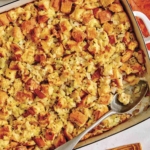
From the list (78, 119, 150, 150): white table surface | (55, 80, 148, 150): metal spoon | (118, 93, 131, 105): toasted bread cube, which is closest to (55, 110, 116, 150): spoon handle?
(55, 80, 148, 150): metal spoon

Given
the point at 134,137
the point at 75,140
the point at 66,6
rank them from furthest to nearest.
→ the point at 134,137
the point at 66,6
the point at 75,140

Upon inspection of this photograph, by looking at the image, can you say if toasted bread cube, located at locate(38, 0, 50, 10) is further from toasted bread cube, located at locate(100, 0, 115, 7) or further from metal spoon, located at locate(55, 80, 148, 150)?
metal spoon, located at locate(55, 80, 148, 150)

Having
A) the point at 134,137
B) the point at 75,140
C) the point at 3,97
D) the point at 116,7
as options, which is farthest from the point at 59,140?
the point at 116,7

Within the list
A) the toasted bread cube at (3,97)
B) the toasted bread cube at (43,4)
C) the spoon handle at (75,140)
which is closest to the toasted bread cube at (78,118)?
the spoon handle at (75,140)

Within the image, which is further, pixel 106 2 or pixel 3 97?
pixel 106 2

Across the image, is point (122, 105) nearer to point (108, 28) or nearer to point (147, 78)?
point (147, 78)

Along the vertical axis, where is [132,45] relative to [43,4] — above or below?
below

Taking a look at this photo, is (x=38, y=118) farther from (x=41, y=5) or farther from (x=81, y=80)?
(x=41, y=5)

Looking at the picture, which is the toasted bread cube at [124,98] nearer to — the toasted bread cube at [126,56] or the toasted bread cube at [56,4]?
the toasted bread cube at [126,56]

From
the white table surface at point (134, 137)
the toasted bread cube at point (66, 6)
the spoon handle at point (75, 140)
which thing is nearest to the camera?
the spoon handle at point (75, 140)
